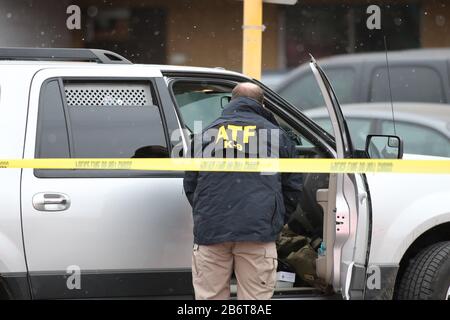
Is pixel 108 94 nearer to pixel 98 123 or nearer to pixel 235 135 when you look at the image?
pixel 98 123

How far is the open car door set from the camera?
4.44m

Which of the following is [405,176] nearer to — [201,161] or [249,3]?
[201,161]

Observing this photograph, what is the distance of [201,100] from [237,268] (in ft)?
4.05

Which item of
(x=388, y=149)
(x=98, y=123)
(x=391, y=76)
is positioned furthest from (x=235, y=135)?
(x=391, y=76)

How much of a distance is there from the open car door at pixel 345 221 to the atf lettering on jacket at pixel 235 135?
55 centimetres

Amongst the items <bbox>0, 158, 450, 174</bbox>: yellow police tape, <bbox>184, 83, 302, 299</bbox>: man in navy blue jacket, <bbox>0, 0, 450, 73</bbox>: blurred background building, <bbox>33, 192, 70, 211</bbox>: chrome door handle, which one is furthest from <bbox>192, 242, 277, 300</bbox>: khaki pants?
<bbox>0, 0, 450, 73</bbox>: blurred background building

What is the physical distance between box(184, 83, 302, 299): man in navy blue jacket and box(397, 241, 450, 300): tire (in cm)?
91

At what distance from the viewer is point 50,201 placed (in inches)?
168

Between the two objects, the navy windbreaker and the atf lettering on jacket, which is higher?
the atf lettering on jacket

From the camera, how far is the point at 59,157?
436 cm

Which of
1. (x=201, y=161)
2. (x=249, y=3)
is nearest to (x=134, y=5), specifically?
(x=249, y=3)

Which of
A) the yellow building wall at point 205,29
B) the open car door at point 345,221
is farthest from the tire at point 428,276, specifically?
the yellow building wall at point 205,29

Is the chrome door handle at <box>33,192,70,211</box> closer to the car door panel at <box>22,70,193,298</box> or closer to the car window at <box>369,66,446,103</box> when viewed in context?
the car door panel at <box>22,70,193,298</box>

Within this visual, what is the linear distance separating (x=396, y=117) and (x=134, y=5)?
3026 millimetres
